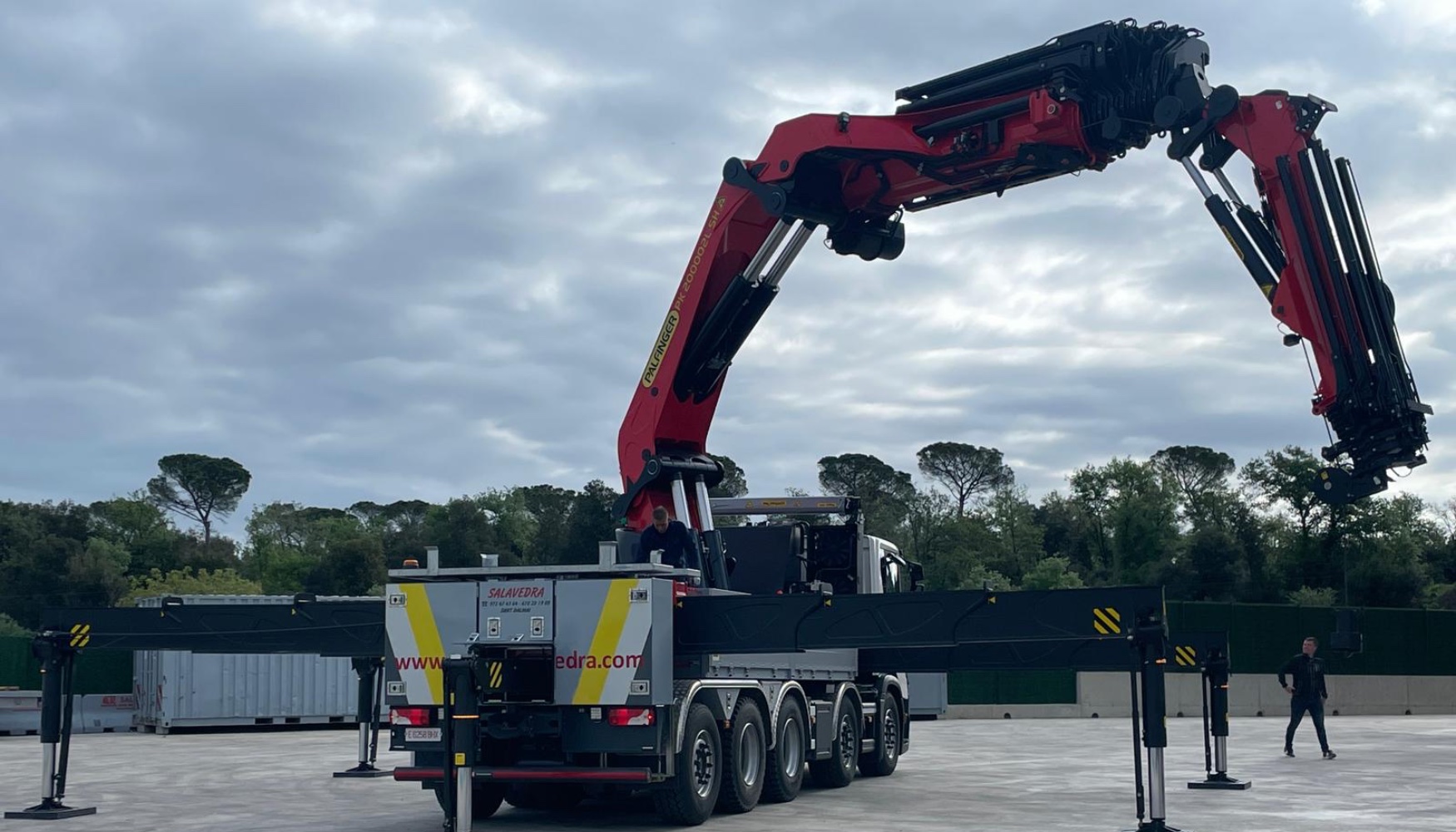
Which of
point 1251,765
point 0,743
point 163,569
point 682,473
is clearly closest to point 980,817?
point 682,473

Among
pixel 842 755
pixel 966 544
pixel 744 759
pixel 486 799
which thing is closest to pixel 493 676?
pixel 486 799

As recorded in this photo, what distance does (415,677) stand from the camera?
1411 cm

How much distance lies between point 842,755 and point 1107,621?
288 inches

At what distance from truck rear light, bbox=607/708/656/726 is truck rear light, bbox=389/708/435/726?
5.68 ft

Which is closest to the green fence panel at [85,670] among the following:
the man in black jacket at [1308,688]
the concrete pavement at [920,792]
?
the concrete pavement at [920,792]

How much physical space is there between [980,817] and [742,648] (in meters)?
3.38

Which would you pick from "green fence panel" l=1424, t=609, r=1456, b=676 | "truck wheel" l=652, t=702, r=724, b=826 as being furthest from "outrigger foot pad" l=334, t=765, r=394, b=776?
"green fence panel" l=1424, t=609, r=1456, b=676

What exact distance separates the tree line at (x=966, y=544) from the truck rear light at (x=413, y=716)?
48.6 metres

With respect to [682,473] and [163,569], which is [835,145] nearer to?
[682,473]

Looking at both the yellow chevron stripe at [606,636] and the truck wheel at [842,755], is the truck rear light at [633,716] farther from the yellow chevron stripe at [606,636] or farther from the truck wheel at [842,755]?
the truck wheel at [842,755]

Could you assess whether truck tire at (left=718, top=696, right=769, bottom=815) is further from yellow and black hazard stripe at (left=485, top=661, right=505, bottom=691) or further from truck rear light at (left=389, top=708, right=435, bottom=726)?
truck rear light at (left=389, top=708, right=435, bottom=726)

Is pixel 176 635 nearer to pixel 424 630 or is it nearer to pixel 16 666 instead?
pixel 424 630

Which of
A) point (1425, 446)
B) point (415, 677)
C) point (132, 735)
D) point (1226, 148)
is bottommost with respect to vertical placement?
point (132, 735)

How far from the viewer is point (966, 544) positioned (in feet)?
280
